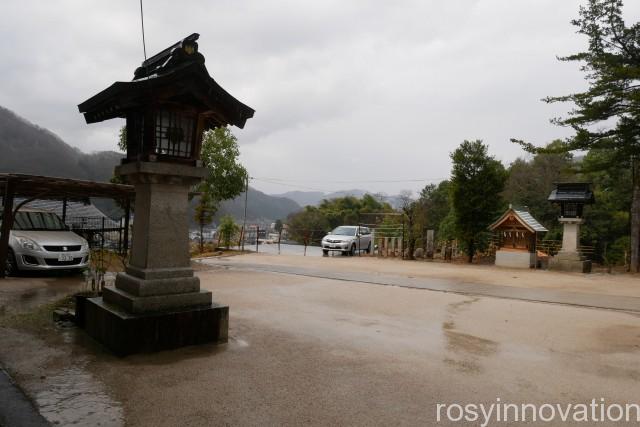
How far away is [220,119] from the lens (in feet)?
16.9

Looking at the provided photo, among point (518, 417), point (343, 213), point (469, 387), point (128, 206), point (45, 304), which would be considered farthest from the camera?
point (343, 213)

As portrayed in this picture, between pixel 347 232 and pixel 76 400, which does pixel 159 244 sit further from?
pixel 347 232

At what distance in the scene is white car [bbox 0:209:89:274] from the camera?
28.1ft

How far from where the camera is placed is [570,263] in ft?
48.1

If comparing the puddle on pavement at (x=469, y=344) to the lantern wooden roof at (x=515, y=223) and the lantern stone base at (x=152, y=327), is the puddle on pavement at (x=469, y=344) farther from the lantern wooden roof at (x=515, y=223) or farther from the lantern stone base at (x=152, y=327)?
the lantern wooden roof at (x=515, y=223)

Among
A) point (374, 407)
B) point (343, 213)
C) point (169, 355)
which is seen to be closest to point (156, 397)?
point (169, 355)

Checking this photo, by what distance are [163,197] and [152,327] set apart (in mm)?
1412

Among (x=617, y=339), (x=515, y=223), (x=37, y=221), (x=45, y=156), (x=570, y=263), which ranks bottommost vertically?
(x=617, y=339)

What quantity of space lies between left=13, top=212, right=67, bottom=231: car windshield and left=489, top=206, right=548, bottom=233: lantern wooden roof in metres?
14.5

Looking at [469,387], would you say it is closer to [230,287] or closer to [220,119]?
[220,119]

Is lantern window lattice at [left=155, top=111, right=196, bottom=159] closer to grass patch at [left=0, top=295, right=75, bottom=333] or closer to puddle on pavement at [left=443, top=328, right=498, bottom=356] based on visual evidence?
grass patch at [left=0, top=295, right=75, bottom=333]

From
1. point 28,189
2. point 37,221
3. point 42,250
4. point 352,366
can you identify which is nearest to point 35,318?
point 42,250

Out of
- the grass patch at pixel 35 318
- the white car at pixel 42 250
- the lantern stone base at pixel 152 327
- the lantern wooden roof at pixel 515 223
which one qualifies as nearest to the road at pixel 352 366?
the lantern stone base at pixel 152 327

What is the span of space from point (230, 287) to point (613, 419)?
22.8 feet
